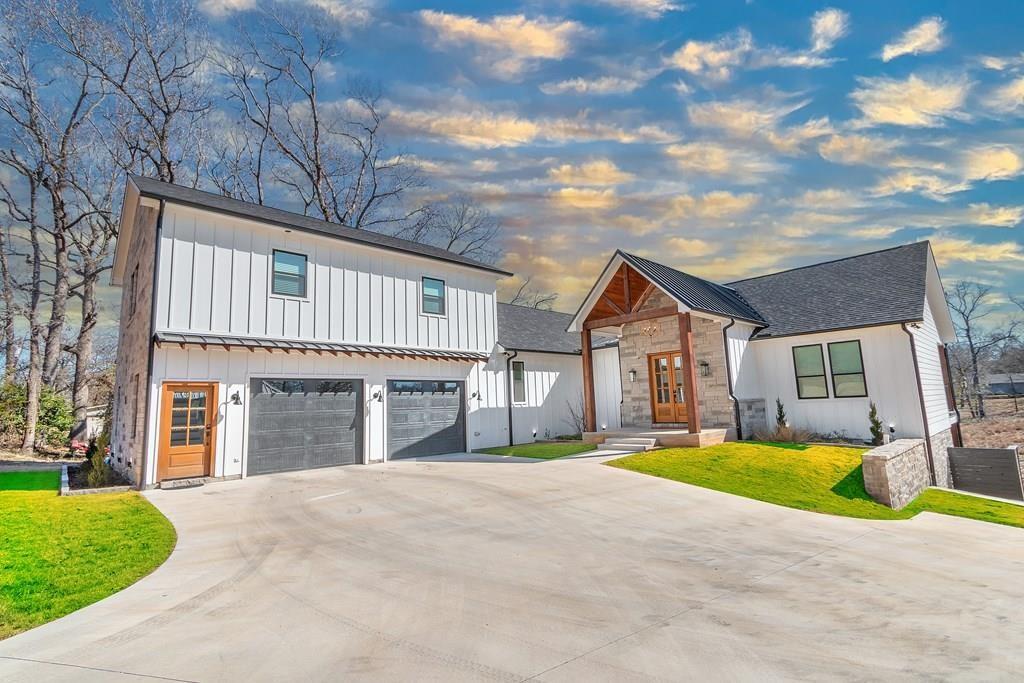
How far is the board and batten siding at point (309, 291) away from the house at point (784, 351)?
4256 millimetres

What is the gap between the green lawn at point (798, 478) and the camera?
8914 millimetres

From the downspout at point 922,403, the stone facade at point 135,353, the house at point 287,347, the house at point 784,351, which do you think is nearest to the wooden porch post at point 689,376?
the house at point 784,351

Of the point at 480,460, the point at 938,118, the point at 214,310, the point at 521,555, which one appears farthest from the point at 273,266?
the point at 938,118

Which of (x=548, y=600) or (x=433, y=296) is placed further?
(x=433, y=296)

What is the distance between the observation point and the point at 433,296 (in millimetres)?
15547

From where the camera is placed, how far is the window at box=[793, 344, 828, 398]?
14266mm

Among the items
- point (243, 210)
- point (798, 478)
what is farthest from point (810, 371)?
point (243, 210)

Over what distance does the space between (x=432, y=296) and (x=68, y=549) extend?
35.8 feet

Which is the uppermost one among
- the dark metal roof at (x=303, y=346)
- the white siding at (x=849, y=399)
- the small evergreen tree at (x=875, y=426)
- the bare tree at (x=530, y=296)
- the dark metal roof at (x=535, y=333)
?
the bare tree at (x=530, y=296)

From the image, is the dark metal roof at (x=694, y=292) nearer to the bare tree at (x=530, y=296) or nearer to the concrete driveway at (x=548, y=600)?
the concrete driveway at (x=548, y=600)

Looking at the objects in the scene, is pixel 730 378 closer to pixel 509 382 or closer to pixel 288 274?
pixel 509 382

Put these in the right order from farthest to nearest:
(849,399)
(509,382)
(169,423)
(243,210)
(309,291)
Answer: (509,382), (849,399), (309,291), (243,210), (169,423)

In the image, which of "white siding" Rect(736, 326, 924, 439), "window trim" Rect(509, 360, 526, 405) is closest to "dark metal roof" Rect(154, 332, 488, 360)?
"window trim" Rect(509, 360, 526, 405)

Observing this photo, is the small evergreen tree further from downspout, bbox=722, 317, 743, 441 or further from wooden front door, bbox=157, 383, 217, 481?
wooden front door, bbox=157, 383, 217, 481
